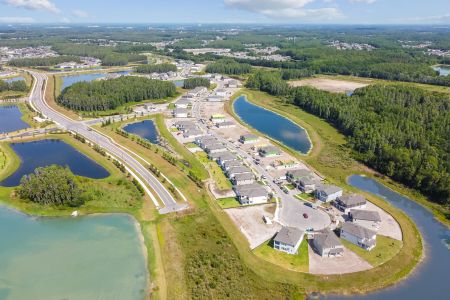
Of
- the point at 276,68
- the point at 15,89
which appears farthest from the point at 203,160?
the point at 276,68

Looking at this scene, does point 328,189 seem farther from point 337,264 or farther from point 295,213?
point 337,264

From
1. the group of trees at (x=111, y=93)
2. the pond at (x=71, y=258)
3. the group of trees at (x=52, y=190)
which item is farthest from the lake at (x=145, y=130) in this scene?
the pond at (x=71, y=258)

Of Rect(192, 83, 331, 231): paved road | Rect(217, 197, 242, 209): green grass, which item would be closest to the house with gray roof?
Rect(192, 83, 331, 231): paved road

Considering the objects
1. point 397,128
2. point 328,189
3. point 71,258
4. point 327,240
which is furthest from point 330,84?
point 71,258

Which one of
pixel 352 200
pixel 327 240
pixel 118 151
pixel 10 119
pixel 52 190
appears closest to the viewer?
pixel 327 240

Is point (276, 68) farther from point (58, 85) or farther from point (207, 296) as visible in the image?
point (207, 296)

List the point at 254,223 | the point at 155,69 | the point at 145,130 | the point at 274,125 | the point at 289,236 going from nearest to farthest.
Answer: the point at 289,236
the point at 254,223
the point at 145,130
the point at 274,125
the point at 155,69

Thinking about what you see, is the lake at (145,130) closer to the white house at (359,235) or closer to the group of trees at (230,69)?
the white house at (359,235)
